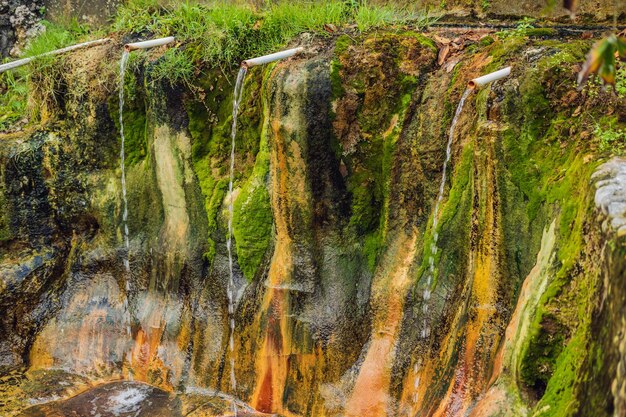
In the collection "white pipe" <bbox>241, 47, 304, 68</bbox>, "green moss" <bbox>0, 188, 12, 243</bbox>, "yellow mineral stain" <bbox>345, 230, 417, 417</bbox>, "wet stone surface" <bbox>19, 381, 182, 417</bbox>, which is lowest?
"wet stone surface" <bbox>19, 381, 182, 417</bbox>

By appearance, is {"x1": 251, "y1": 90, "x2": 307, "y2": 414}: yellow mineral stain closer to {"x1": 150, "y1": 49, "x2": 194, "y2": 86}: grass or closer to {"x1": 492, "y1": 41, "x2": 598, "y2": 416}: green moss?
{"x1": 150, "y1": 49, "x2": 194, "y2": 86}: grass

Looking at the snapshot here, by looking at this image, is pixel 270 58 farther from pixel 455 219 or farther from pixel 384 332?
pixel 384 332

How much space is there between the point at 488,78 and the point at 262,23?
2.48 m

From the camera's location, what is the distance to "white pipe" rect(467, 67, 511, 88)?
413cm

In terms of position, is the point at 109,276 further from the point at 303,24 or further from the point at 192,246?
the point at 303,24

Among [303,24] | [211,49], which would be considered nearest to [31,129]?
[211,49]

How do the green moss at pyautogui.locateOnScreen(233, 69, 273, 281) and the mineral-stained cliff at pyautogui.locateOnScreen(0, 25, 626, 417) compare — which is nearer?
the mineral-stained cliff at pyautogui.locateOnScreen(0, 25, 626, 417)

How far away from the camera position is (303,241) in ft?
17.3

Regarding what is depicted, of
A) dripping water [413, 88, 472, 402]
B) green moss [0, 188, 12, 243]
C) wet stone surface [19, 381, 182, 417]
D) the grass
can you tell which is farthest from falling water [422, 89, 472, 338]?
green moss [0, 188, 12, 243]

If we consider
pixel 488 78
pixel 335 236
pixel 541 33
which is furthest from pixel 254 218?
pixel 541 33

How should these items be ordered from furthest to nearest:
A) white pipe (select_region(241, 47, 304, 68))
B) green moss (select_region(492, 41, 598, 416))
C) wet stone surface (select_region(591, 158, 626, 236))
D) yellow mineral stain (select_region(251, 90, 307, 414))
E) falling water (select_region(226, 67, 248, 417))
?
1. falling water (select_region(226, 67, 248, 417))
2. yellow mineral stain (select_region(251, 90, 307, 414))
3. white pipe (select_region(241, 47, 304, 68))
4. green moss (select_region(492, 41, 598, 416))
5. wet stone surface (select_region(591, 158, 626, 236))

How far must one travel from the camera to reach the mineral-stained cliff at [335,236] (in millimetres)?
3654

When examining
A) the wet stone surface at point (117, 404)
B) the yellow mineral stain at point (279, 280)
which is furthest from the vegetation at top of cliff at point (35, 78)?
the wet stone surface at point (117, 404)

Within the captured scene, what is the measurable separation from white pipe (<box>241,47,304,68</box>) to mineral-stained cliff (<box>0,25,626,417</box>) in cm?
8
